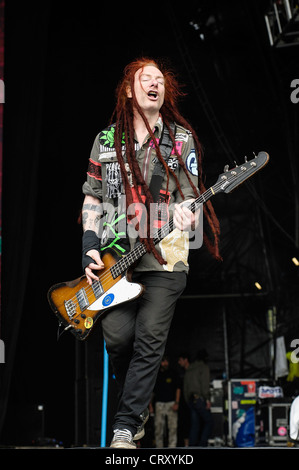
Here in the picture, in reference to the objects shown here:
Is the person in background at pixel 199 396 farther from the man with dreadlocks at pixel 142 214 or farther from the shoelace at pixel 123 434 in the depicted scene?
the shoelace at pixel 123 434

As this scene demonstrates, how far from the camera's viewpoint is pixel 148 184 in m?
3.04

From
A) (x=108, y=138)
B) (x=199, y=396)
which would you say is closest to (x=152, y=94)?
(x=108, y=138)

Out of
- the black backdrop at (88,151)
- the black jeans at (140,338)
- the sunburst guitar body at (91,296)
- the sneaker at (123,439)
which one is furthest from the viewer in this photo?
the black backdrop at (88,151)

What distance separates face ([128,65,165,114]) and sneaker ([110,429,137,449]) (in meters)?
1.56

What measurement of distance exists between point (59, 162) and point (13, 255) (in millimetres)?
2322

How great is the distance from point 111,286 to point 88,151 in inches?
188

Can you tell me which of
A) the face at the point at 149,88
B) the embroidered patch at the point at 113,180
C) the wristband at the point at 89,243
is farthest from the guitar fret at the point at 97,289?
the face at the point at 149,88

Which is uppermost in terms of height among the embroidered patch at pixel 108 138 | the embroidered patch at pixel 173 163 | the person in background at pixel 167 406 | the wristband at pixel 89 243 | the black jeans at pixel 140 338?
the embroidered patch at pixel 108 138

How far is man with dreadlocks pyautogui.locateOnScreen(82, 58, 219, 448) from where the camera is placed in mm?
2816

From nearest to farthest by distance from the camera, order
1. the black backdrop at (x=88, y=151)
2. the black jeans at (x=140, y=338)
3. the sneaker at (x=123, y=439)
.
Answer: the sneaker at (x=123, y=439), the black jeans at (x=140, y=338), the black backdrop at (x=88, y=151)

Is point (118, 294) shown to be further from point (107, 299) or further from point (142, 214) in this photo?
point (142, 214)

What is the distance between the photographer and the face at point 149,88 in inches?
121

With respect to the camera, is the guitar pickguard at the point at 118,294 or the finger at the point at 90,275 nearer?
the guitar pickguard at the point at 118,294
